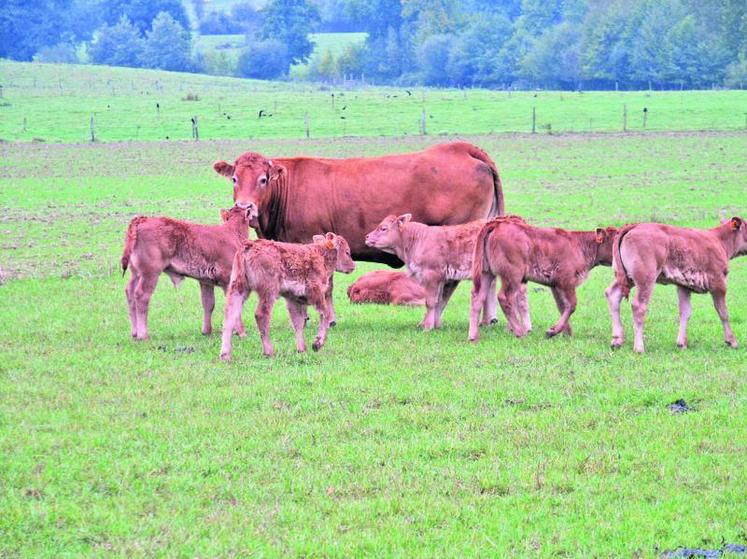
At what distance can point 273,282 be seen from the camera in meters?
11.3

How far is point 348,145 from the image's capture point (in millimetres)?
43125

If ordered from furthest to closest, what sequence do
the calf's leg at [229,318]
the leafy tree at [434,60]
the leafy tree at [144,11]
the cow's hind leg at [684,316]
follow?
the leafy tree at [144,11] < the leafy tree at [434,60] < the cow's hind leg at [684,316] < the calf's leg at [229,318]

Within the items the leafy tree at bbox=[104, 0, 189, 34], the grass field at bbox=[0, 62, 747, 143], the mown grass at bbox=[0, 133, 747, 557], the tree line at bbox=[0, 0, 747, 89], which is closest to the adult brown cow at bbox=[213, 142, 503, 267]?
the mown grass at bbox=[0, 133, 747, 557]

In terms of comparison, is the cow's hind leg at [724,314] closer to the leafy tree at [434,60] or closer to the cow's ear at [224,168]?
the cow's ear at [224,168]

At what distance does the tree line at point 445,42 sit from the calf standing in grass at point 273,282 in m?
81.4

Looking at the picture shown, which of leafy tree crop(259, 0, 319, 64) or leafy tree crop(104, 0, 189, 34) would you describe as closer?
leafy tree crop(259, 0, 319, 64)

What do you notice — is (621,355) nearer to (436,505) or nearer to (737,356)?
(737,356)

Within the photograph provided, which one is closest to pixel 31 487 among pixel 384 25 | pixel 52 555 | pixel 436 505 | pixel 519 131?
pixel 52 555

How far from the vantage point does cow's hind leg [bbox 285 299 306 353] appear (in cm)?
1159

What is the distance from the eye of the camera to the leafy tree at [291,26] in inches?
4919

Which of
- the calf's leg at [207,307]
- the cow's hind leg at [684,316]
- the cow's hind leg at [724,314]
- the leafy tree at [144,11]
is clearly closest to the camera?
the cow's hind leg at [724,314]

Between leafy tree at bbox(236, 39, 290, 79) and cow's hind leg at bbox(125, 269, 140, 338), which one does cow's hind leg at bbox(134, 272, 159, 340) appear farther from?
leafy tree at bbox(236, 39, 290, 79)

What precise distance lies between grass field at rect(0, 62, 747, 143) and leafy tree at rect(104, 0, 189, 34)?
48.3 meters

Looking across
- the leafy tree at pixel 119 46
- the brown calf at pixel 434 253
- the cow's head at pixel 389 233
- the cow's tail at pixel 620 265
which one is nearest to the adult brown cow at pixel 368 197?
the cow's head at pixel 389 233
